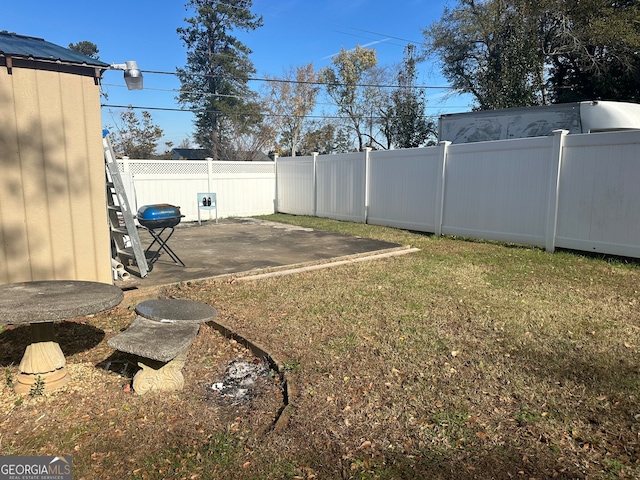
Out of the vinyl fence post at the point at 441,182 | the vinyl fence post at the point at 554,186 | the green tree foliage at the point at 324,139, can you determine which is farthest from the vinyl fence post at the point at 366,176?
the green tree foliage at the point at 324,139

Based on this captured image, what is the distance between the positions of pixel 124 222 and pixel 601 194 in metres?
6.88

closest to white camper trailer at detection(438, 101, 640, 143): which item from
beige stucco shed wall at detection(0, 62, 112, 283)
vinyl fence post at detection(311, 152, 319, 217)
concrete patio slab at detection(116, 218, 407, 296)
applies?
concrete patio slab at detection(116, 218, 407, 296)

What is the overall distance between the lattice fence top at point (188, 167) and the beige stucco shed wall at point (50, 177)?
7729mm

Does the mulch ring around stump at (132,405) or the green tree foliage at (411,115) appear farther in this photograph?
the green tree foliage at (411,115)

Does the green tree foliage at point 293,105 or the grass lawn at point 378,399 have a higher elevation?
the green tree foliage at point 293,105

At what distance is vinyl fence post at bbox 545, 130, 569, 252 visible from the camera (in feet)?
23.7

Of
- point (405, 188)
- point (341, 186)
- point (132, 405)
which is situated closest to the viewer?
point (132, 405)

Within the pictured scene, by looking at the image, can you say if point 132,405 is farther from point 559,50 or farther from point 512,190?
point 559,50

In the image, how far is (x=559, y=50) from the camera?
1639 centimetres

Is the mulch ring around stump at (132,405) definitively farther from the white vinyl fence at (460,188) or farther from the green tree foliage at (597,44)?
the green tree foliage at (597,44)

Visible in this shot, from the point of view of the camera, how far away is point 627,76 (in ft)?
50.7

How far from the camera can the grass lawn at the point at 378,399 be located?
225cm

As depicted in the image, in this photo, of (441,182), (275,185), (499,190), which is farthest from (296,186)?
(499,190)

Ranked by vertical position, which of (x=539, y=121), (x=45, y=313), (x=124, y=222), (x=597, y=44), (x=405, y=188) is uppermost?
(x=597, y=44)
